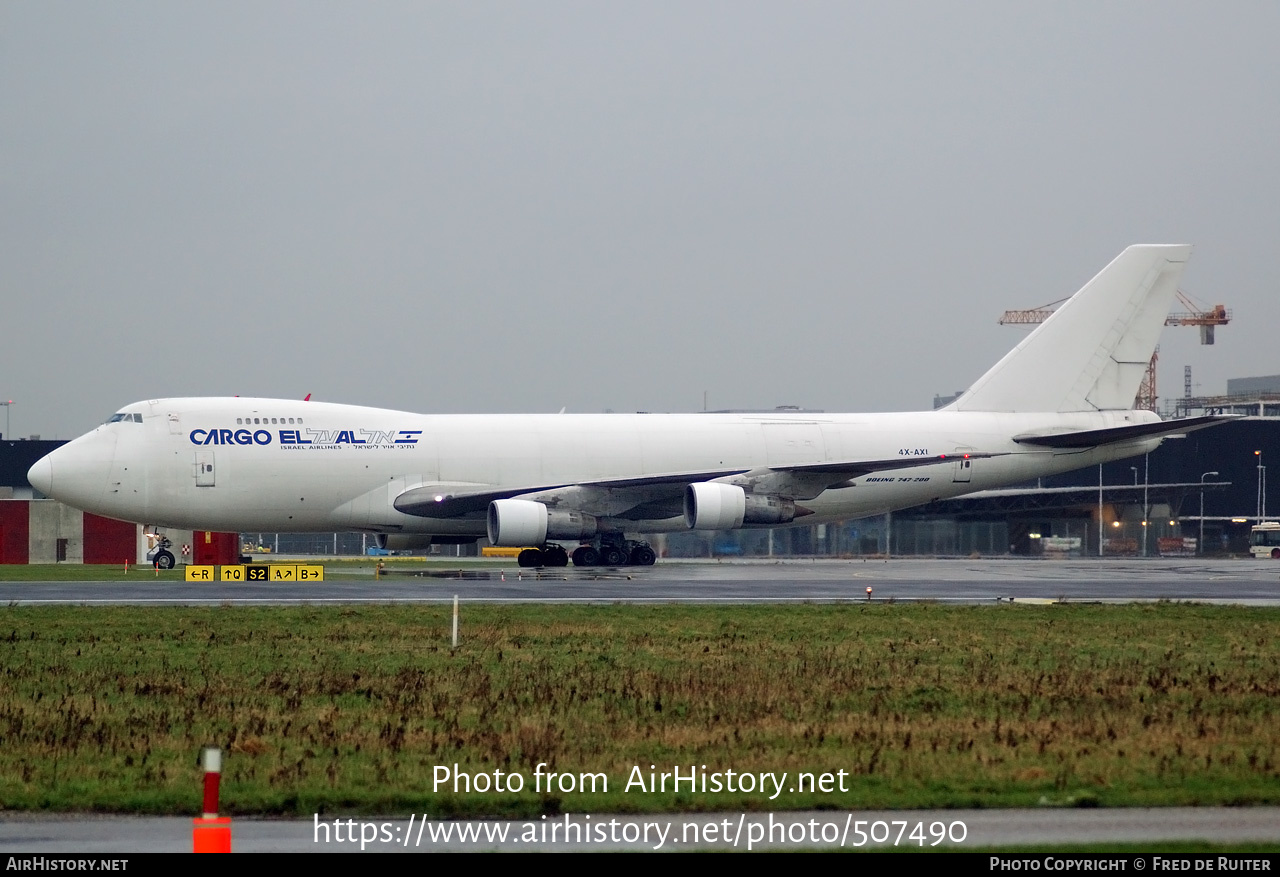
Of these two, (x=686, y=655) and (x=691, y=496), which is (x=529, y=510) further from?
(x=686, y=655)

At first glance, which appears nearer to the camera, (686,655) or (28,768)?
(28,768)

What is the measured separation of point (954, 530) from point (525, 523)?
3516cm

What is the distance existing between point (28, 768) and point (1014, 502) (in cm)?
6320

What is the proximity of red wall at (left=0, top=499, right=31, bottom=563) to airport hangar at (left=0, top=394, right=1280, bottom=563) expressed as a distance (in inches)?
1.5

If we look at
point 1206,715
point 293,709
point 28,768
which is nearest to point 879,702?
point 1206,715

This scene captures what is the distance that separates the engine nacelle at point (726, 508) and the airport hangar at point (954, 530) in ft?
61.0

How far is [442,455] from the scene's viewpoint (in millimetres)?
40188

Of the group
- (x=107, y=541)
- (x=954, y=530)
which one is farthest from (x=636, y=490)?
(x=954, y=530)

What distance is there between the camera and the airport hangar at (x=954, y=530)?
2149 inches

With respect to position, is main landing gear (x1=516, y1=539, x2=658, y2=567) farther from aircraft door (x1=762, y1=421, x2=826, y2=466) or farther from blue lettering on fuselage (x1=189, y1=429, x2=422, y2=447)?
aircraft door (x1=762, y1=421, x2=826, y2=466)

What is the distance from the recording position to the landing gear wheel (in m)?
41.8

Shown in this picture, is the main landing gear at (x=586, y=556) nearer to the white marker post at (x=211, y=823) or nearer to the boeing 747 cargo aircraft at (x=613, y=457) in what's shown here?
the boeing 747 cargo aircraft at (x=613, y=457)

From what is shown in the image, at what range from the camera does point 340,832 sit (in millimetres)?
8672

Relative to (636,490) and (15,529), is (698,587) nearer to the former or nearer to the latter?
(636,490)
